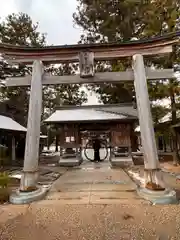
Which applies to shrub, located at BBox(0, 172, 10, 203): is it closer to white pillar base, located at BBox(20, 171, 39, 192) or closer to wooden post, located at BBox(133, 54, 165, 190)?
white pillar base, located at BBox(20, 171, 39, 192)

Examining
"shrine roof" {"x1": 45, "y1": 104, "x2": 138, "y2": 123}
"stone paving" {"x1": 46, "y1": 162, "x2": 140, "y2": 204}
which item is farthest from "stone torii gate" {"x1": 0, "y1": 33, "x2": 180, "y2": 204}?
"shrine roof" {"x1": 45, "y1": 104, "x2": 138, "y2": 123}

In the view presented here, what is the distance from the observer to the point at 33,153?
6.45 metres

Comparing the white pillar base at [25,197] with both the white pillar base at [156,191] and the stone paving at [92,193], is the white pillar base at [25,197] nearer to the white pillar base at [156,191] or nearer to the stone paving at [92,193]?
the stone paving at [92,193]

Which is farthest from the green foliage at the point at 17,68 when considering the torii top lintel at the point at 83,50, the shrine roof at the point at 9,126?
the torii top lintel at the point at 83,50

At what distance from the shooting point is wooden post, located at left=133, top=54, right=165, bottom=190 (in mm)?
6017

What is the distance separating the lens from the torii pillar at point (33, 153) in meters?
5.86

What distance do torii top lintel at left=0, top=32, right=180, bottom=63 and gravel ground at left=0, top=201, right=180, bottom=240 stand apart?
4668mm

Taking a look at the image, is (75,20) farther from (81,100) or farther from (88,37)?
(81,100)

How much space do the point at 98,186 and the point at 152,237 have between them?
4.05 m

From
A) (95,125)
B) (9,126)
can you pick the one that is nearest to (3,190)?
(95,125)

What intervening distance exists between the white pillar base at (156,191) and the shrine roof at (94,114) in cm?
845

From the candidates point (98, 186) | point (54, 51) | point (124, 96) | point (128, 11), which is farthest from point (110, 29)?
point (98, 186)

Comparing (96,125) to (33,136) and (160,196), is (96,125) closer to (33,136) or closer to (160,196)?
(33,136)

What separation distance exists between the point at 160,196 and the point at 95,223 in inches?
82.5
